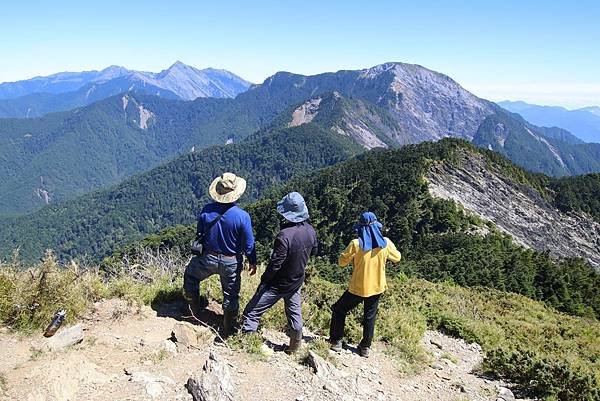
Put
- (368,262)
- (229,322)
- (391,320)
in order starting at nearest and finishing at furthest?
(229,322), (368,262), (391,320)

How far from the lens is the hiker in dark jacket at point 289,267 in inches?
256

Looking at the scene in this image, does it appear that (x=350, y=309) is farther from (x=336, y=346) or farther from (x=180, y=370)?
(x=180, y=370)

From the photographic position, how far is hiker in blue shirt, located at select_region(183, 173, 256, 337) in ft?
22.0

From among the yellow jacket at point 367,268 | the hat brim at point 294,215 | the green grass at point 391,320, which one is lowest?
the green grass at point 391,320

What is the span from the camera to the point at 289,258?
6559mm

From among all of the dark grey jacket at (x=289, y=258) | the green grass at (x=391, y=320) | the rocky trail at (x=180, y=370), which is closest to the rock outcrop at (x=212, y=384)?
the rocky trail at (x=180, y=370)

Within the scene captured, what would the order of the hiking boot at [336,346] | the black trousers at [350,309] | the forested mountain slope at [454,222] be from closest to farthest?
the black trousers at [350,309]
the hiking boot at [336,346]
the forested mountain slope at [454,222]

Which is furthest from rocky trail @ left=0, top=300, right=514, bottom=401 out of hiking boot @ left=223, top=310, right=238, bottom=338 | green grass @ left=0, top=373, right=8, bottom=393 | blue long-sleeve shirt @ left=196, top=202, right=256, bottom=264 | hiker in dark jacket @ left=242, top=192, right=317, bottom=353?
blue long-sleeve shirt @ left=196, top=202, right=256, bottom=264

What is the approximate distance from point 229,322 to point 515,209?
64.1 m

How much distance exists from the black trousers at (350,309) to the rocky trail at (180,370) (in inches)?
13.6

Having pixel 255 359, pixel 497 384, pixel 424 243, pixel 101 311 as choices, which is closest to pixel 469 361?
pixel 497 384

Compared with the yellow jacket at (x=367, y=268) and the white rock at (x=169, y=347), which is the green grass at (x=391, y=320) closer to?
the white rock at (x=169, y=347)

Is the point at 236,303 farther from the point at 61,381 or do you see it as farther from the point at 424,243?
the point at 424,243

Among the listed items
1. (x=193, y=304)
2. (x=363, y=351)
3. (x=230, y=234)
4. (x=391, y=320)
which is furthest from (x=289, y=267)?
(x=391, y=320)
